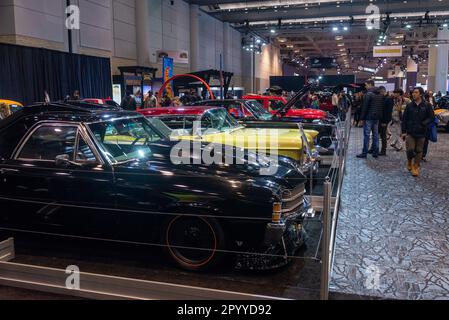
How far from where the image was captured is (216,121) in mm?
7812

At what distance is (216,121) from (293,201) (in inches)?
153

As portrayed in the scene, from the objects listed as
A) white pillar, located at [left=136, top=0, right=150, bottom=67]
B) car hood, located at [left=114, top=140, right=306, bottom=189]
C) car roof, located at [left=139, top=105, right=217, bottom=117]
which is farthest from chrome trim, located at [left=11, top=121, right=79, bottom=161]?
white pillar, located at [left=136, top=0, right=150, bottom=67]

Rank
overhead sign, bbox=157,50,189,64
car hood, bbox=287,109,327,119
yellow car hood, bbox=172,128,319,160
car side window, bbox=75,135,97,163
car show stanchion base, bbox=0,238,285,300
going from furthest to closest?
overhead sign, bbox=157,50,189,64
car hood, bbox=287,109,327,119
yellow car hood, bbox=172,128,319,160
car side window, bbox=75,135,97,163
car show stanchion base, bbox=0,238,285,300

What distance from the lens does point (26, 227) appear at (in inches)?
173

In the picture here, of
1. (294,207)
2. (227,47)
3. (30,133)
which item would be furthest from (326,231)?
(227,47)

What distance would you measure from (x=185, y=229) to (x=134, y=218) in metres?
0.51

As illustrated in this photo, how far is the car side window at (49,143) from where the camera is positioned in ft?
14.7

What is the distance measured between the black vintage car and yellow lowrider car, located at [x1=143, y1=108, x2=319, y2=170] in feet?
6.01

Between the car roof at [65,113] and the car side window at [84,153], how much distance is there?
0.27 metres

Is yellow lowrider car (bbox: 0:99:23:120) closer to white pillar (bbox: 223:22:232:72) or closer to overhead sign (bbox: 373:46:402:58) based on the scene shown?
white pillar (bbox: 223:22:232:72)

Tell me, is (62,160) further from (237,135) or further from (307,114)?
(307,114)

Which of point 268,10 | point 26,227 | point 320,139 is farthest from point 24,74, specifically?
point 268,10

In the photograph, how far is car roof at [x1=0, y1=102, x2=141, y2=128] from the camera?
4566mm

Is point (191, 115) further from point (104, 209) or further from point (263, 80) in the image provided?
point (263, 80)
